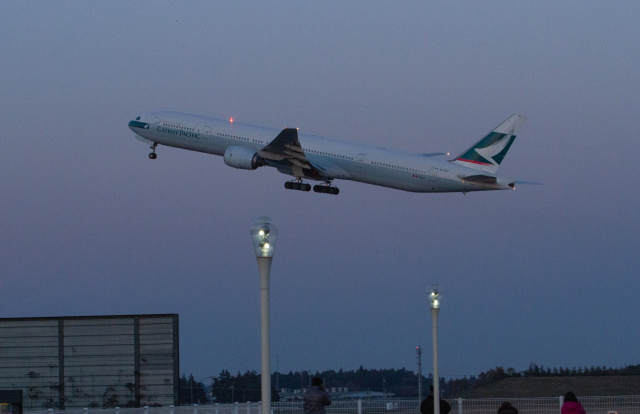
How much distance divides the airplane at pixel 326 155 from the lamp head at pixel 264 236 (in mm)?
36434

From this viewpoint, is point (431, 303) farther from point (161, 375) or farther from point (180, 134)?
point (180, 134)

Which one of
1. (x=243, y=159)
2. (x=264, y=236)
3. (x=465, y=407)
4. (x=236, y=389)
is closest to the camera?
(x=264, y=236)

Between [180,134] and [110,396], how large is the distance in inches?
962

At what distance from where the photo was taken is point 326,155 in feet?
189

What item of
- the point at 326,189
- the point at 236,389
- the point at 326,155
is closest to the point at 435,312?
the point at 236,389

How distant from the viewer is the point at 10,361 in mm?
40312

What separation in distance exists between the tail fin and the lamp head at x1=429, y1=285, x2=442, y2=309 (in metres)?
26.8

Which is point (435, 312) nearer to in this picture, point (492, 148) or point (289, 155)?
point (492, 148)

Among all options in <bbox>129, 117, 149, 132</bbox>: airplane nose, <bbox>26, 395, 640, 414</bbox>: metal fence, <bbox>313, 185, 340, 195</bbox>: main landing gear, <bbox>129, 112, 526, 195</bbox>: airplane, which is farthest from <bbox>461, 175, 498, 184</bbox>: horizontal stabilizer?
<bbox>129, 117, 149, 132</bbox>: airplane nose

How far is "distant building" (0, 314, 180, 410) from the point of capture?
127 feet

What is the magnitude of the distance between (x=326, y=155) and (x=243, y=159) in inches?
187

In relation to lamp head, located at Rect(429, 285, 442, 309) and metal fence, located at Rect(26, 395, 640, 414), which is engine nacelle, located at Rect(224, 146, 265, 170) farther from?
lamp head, located at Rect(429, 285, 442, 309)

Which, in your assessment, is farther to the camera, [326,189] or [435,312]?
[326,189]

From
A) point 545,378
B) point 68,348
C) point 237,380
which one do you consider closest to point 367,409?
point 68,348
